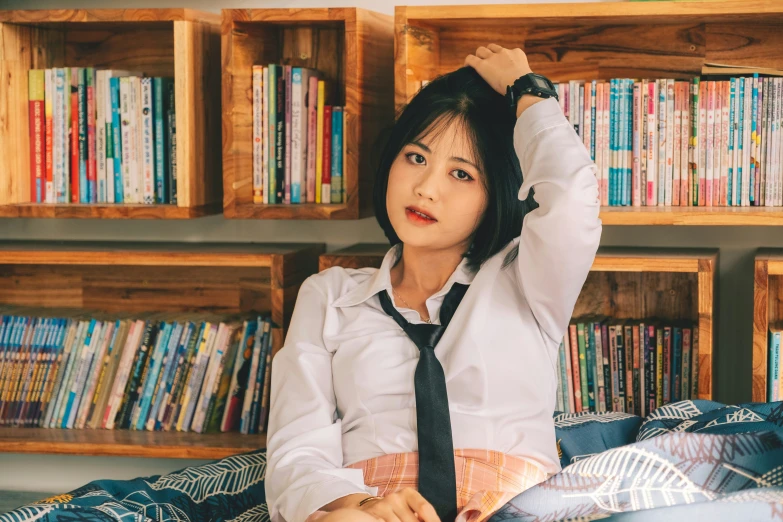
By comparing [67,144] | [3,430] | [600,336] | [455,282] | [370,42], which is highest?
[370,42]

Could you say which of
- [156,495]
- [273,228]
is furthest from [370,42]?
[156,495]

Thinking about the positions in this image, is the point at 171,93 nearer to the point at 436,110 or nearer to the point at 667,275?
the point at 436,110

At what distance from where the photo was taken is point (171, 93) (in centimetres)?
171

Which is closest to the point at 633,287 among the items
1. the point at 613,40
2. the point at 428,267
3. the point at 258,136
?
the point at 613,40

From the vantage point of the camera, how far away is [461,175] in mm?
1312

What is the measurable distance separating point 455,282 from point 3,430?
1.05m

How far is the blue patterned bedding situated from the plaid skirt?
15 centimetres

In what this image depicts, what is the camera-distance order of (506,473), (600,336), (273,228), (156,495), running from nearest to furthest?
(506,473) → (156,495) → (600,336) → (273,228)

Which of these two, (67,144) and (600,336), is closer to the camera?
(600,336)

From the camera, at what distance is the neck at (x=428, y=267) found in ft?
4.49

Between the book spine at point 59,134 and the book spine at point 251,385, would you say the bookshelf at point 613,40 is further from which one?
the book spine at point 59,134

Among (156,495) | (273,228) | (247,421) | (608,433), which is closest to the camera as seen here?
(156,495)

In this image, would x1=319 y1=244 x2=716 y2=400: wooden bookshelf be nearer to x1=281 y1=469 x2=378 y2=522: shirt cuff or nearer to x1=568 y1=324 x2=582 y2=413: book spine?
x1=568 y1=324 x2=582 y2=413: book spine

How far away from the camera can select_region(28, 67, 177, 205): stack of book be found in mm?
1698
